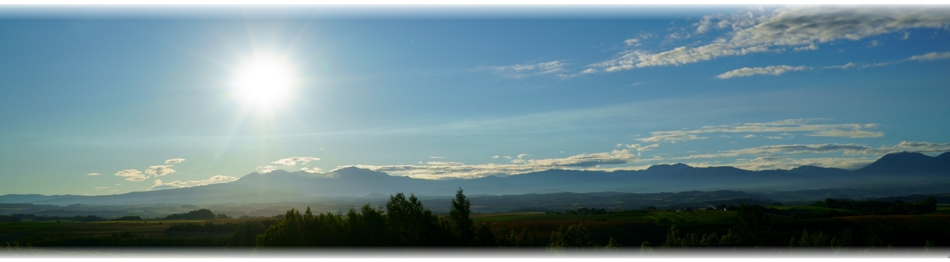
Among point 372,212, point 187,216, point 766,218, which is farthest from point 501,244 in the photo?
point 187,216

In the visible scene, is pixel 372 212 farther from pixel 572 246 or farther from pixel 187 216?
pixel 187 216

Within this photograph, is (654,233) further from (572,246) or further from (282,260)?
(282,260)

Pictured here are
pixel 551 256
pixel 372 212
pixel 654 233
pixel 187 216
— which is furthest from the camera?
pixel 187 216

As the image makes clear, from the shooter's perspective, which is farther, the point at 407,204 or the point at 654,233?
the point at 654,233

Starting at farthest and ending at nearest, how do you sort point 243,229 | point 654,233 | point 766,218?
point 654,233 → point 243,229 → point 766,218

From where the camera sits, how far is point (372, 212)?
5153 centimetres

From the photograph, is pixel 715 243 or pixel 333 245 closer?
pixel 333 245

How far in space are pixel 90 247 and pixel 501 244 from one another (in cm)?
6231

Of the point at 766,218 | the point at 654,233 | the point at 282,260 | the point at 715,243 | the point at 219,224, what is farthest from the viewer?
the point at 219,224

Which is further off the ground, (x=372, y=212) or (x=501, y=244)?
(x=372, y=212)

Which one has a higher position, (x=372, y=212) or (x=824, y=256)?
(x=372, y=212)

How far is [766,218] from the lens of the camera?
71.2 metres

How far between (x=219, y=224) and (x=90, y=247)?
35204 mm

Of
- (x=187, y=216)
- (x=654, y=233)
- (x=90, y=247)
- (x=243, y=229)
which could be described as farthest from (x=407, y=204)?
(x=187, y=216)
